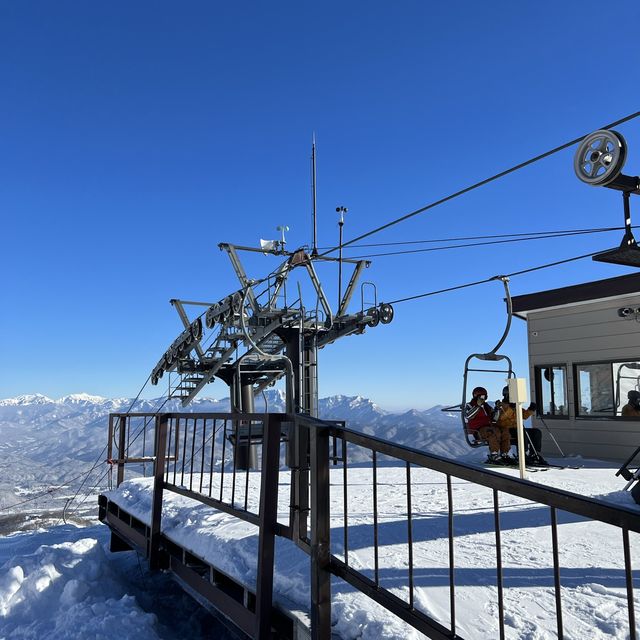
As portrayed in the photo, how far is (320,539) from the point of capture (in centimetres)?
305

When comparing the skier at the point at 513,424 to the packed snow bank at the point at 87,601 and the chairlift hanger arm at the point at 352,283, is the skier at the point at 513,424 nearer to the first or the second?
the packed snow bank at the point at 87,601

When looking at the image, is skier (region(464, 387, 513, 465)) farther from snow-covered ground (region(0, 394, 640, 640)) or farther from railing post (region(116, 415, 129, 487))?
railing post (region(116, 415, 129, 487))

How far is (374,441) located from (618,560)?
8.24 ft

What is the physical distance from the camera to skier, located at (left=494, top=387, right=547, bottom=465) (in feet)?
29.6

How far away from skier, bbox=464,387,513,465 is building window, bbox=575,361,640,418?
115 inches

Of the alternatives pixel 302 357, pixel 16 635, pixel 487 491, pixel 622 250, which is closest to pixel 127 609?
pixel 16 635

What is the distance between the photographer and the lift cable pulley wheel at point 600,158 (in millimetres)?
4102

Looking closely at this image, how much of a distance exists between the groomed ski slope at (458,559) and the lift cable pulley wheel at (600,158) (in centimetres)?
282

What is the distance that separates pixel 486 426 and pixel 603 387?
4118 millimetres

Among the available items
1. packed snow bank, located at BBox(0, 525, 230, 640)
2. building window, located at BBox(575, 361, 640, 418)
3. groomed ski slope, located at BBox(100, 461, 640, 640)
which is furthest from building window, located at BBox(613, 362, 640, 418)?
packed snow bank, located at BBox(0, 525, 230, 640)

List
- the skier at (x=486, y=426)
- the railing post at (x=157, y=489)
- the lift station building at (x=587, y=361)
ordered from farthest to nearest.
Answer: the lift station building at (x=587, y=361)
the skier at (x=486, y=426)
the railing post at (x=157, y=489)

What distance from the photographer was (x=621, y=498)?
615 cm


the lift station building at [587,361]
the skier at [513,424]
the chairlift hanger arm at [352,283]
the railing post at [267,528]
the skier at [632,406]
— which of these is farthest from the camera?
the chairlift hanger arm at [352,283]

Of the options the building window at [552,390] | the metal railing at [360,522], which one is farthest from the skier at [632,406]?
the metal railing at [360,522]
